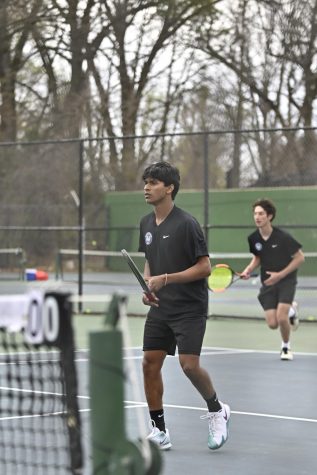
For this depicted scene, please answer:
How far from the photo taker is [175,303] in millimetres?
6902

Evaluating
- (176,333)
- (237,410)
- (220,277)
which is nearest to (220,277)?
(220,277)

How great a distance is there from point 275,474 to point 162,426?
0.94 meters

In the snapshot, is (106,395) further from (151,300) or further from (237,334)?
(237,334)

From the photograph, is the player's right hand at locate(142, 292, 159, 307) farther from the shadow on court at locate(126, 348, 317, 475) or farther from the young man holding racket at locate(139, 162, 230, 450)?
the shadow on court at locate(126, 348, 317, 475)

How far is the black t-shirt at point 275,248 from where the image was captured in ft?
37.9

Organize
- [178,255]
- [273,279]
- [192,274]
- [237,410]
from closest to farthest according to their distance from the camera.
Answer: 1. [192,274]
2. [178,255]
3. [237,410]
4. [273,279]

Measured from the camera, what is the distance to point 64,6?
2897 cm

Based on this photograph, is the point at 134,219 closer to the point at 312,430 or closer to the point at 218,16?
the point at 218,16

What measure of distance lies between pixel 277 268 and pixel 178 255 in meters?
4.92

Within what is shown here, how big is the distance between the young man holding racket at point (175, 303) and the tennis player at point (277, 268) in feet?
14.7

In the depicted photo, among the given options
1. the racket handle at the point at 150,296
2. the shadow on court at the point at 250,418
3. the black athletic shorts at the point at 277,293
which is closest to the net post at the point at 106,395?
the shadow on court at the point at 250,418

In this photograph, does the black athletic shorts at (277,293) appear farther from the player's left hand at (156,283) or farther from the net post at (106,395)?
the net post at (106,395)

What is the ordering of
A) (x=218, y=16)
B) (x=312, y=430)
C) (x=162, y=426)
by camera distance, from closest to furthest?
(x=162, y=426) < (x=312, y=430) < (x=218, y=16)

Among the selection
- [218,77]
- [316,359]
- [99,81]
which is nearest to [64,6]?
[99,81]
